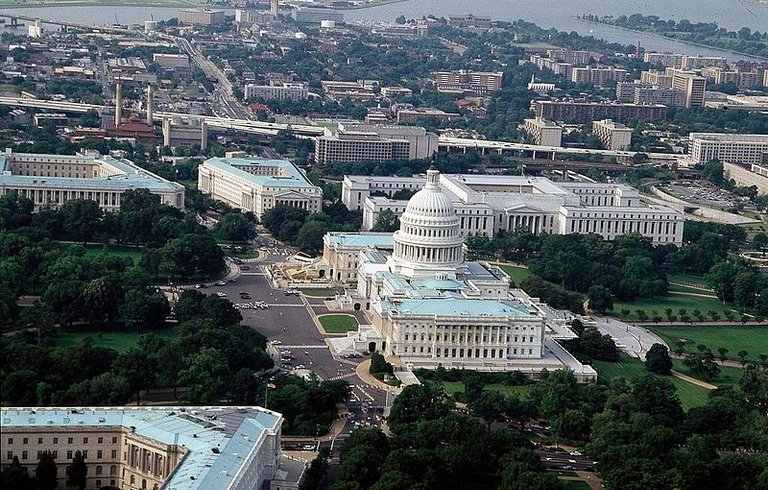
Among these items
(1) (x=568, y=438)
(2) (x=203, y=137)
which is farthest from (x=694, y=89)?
(1) (x=568, y=438)

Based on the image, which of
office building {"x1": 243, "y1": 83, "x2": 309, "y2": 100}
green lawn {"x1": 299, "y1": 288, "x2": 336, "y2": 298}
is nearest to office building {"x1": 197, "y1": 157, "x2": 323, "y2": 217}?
green lawn {"x1": 299, "y1": 288, "x2": 336, "y2": 298}

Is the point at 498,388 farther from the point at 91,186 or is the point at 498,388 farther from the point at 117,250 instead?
the point at 91,186

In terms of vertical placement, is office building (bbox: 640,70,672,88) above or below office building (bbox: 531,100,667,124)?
above

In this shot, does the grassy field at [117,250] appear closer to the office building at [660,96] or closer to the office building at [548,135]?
the office building at [548,135]

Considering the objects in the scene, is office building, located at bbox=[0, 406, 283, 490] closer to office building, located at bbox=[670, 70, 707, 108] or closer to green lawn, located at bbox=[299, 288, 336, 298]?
green lawn, located at bbox=[299, 288, 336, 298]

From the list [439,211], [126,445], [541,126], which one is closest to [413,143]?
[541,126]

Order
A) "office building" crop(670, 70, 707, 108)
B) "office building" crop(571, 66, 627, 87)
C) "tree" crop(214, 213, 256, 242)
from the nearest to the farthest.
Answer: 1. "tree" crop(214, 213, 256, 242)
2. "office building" crop(670, 70, 707, 108)
3. "office building" crop(571, 66, 627, 87)

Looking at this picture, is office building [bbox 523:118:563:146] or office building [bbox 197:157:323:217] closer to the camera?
office building [bbox 197:157:323:217]
